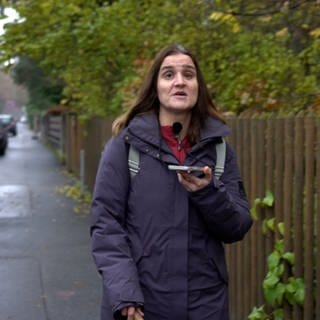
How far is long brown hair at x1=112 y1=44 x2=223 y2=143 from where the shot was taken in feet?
9.21

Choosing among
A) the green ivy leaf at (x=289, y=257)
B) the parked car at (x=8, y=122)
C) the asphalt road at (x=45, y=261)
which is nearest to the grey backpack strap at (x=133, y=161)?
the green ivy leaf at (x=289, y=257)

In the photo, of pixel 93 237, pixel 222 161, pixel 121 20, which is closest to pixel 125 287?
pixel 93 237

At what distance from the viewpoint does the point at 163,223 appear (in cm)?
265

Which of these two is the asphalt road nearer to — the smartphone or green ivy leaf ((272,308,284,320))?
green ivy leaf ((272,308,284,320))

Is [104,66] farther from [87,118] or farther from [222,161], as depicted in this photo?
[222,161]

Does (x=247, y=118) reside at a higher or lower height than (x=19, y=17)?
lower

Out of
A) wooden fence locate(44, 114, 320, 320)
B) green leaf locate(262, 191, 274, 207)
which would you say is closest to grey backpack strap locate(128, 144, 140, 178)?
wooden fence locate(44, 114, 320, 320)

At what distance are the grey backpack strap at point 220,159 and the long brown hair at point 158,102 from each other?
106mm

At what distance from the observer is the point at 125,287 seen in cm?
256

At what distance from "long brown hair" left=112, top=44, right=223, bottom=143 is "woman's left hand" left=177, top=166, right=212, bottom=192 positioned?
12.7 inches

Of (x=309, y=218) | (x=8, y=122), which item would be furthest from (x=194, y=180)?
(x=8, y=122)

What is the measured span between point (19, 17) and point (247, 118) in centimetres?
590

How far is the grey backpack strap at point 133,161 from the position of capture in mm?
2689

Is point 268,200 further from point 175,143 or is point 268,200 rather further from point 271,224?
point 175,143
